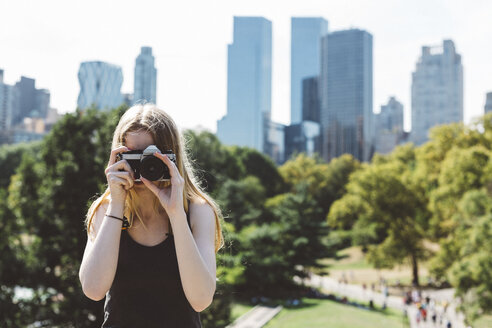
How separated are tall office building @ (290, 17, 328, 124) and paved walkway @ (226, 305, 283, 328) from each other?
16387 cm

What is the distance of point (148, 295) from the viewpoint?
70.3 inches

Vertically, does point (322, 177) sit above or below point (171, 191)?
above

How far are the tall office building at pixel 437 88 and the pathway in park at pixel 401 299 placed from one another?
106 meters

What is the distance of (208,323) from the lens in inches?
535

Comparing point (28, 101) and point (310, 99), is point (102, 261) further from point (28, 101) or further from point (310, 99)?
point (310, 99)

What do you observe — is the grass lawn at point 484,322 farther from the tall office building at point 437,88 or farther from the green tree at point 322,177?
the tall office building at point 437,88

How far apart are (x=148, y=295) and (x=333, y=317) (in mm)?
21805

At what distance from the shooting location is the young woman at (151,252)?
1760 millimetres

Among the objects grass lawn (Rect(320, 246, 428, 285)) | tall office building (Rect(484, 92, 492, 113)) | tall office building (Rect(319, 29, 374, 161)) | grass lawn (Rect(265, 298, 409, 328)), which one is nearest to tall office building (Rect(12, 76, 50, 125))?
tall office building (Rect(319, 29, 374, 161))

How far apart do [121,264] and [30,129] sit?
12050 cm

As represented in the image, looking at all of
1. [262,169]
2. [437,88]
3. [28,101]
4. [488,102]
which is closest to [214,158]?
[262,169]

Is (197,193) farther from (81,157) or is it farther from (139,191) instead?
Answer: (81,157)

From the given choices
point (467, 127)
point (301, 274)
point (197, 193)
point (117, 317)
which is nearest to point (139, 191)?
point (197, 193)

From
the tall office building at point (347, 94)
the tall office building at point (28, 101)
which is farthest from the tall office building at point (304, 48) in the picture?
the tall office building at point (28, 101)
